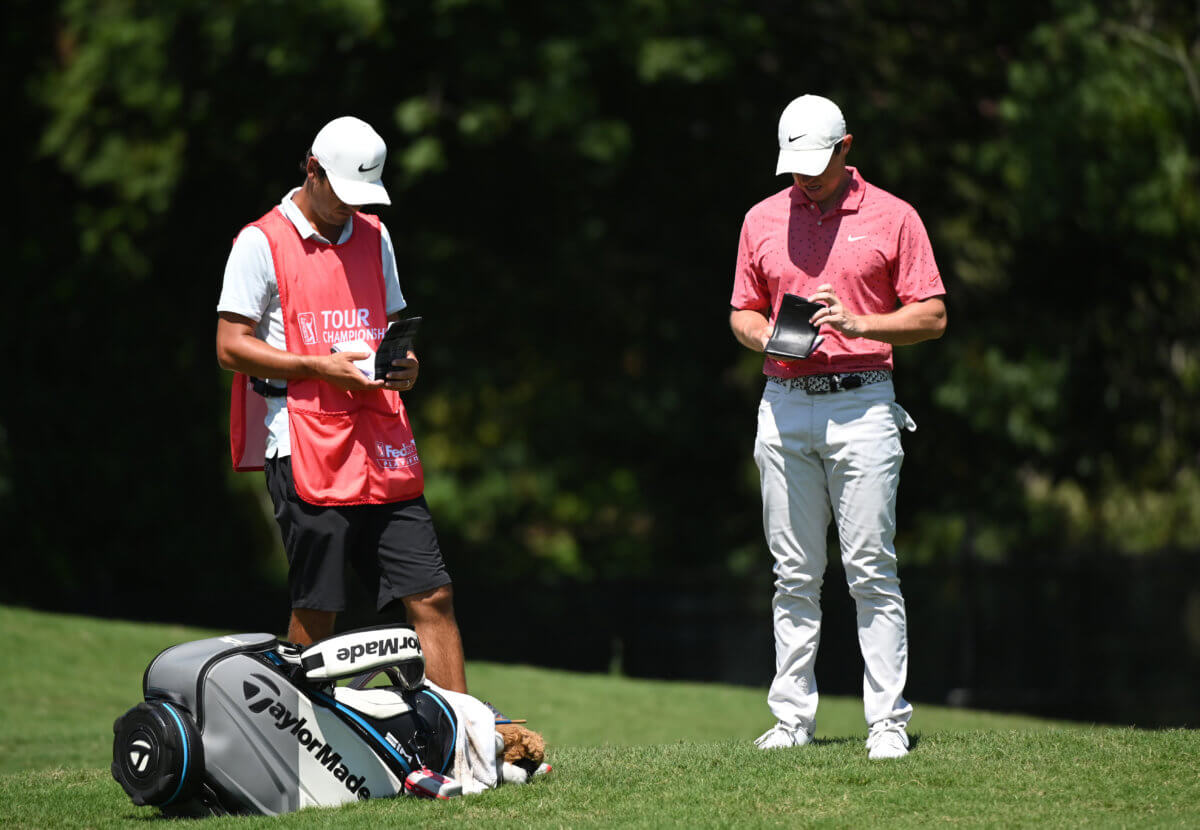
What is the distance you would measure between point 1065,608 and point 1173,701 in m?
1.25

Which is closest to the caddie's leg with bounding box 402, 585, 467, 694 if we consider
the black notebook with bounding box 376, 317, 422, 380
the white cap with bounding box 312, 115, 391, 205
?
the black notebook with bounding box 376, 317, 422, 380

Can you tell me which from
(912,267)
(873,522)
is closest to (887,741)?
(873,522)

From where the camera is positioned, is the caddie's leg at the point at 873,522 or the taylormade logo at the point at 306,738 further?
the caddie's leg at the point at 873,522

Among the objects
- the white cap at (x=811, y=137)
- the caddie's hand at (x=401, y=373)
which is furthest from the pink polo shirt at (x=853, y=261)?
the caddie's hand at (x=401, y=373)

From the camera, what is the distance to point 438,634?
556 cm

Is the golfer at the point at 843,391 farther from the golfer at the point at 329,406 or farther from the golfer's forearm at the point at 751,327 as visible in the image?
the golfer at the point at 329,406

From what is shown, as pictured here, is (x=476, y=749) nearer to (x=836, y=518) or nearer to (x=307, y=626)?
(x=307, y=626)

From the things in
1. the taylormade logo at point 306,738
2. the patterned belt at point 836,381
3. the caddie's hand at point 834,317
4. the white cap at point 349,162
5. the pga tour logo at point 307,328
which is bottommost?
the taylormade logo at point 306,738

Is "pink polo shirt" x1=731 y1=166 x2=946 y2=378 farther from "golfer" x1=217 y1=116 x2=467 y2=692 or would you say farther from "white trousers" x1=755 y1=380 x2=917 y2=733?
"golfer" x1=217 y1=116 x2=467 y2=692

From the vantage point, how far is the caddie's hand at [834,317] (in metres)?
5.41

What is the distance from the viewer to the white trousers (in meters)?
5.65

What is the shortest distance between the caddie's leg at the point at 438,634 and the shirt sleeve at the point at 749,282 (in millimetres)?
1574

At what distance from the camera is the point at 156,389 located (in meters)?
15.5

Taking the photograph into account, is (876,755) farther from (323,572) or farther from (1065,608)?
(1065,608)
